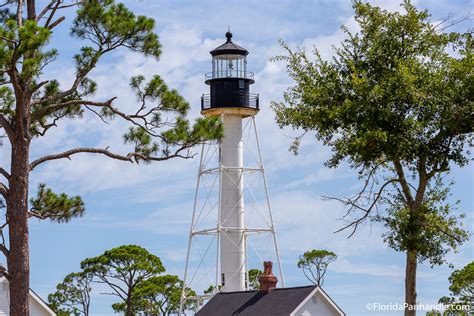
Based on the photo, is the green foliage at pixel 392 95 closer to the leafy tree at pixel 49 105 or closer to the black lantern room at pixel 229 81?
the leafy tree at pixel 49 105

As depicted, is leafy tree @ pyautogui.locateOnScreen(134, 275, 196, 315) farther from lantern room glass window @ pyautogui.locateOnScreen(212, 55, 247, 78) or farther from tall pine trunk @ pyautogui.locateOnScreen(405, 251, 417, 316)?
tall pine trunk @ pyautogui.locateOnScreen(405, 251, 417, 316)

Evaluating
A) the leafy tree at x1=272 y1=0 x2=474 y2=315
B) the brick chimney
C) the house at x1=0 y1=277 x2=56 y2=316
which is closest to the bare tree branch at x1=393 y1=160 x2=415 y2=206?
the leafy tree at x1=272 y1=0 x2=474 y2=315

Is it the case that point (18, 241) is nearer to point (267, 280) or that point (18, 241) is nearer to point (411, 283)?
point (411, 283)

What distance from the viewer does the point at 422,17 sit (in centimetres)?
2561

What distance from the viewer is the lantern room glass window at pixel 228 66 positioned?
5078 cm

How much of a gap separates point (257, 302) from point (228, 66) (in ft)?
40.0

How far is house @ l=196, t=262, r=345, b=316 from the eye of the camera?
139ft

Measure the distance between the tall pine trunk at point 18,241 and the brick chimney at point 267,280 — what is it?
22.0 metres

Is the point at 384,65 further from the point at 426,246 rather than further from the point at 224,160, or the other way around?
the point at 224,160

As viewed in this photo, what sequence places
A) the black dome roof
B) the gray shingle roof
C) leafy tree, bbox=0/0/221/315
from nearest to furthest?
1. leafy tree, bbox=0/0/221/315
2. the gray shingle roof
3. the black dome roof

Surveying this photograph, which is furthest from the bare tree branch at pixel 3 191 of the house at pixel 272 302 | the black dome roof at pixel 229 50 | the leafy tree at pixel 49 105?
the black dome roof at pixel 229 50

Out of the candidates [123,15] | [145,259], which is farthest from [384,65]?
[145,259]

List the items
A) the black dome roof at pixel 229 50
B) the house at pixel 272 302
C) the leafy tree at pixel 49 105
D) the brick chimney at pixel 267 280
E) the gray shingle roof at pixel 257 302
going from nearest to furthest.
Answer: the leafy tree at pixel 49 105
the house at pixel 272 302
the gray shingle roof at pixel 257 302
the brick chimney at pixel 267 280
the black dome roof at pixel 229 50

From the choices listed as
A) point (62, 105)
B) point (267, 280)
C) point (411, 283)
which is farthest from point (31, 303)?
point (411, 283)
